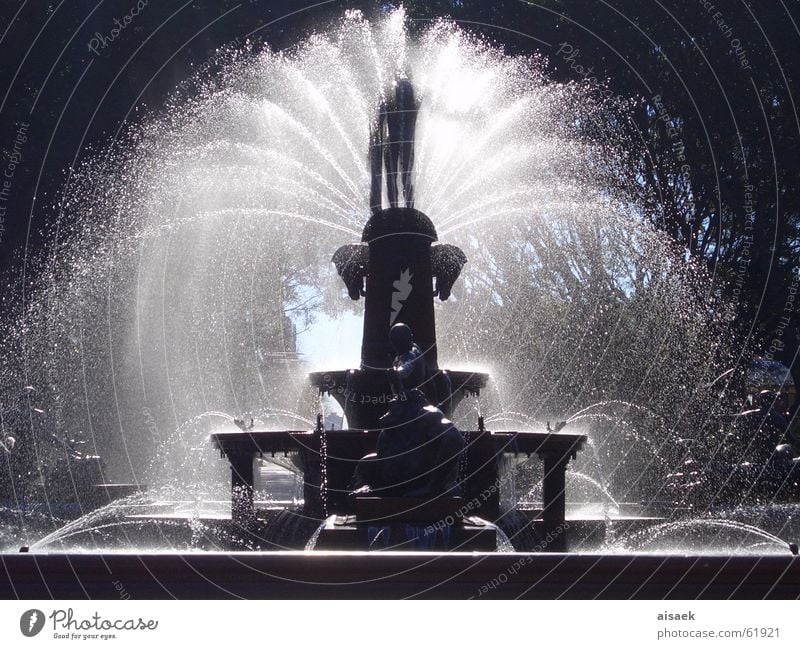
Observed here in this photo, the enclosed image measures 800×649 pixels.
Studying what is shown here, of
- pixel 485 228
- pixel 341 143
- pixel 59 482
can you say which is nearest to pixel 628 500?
pixel 485 228

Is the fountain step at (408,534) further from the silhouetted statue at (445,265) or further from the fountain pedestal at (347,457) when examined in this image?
the silhouetted statue at (445,265)

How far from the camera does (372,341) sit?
1286 centimetres

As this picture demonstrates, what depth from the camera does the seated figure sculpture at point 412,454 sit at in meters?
9.11

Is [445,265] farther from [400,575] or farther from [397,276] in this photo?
[400,575]

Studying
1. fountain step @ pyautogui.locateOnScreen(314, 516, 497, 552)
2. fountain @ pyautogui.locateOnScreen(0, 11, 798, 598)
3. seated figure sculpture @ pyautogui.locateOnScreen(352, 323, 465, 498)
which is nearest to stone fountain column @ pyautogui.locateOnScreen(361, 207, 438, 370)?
fountain @ pyautogui.locateOnScreen(0, 11, 798, 598)

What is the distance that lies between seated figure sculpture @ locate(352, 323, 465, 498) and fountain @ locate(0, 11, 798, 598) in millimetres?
217

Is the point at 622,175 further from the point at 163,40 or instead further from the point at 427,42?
the point at 163,40

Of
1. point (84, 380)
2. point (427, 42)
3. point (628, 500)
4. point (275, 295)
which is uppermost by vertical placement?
point (427, 42)

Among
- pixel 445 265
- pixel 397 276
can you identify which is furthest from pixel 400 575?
pixel 445 265

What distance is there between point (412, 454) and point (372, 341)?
3.84 meters

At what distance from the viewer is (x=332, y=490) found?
10.9 m

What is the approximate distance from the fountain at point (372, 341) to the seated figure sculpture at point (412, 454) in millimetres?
217

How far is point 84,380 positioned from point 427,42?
14.5m

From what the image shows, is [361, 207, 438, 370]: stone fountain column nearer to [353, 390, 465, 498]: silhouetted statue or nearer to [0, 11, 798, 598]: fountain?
[0, 11, 798, 598]: fountain
